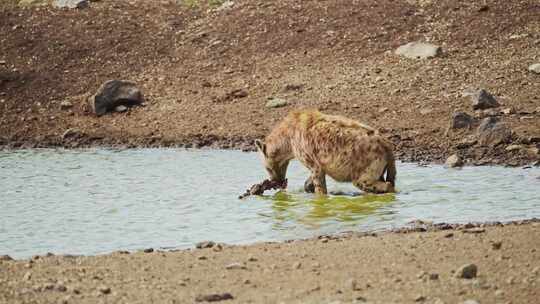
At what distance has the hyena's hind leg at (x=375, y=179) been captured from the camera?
1238 cm

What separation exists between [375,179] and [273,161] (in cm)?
156

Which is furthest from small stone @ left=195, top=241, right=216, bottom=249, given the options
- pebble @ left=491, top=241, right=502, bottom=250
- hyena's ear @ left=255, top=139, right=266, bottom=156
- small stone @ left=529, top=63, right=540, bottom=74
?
small stone @ left=529, top=63, right=540, bottom=74

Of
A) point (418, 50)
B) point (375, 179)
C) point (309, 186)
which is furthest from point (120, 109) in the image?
point (375, 179)

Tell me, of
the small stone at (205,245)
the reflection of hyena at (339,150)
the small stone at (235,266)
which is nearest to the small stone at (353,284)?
the small stone at (235,266)

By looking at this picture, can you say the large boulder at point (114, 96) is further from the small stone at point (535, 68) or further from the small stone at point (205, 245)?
the small stone at point (205, 245)

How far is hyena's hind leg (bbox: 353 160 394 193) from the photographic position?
40.6ft

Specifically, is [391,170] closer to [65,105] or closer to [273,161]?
[273,161]

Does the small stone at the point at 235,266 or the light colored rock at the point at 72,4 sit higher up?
the light colored rock at the point at 72,4

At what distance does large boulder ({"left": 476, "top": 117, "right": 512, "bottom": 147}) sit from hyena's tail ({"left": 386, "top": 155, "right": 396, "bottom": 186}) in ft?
7.91

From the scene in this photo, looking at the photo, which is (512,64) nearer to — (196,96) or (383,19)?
(383,19)

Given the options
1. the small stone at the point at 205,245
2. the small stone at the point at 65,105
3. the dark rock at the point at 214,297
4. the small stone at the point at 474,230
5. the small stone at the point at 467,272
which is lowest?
the dark rock at the point at 214,297

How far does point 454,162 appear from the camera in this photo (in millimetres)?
13984

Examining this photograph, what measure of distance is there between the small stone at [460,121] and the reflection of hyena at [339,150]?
9.17 ft

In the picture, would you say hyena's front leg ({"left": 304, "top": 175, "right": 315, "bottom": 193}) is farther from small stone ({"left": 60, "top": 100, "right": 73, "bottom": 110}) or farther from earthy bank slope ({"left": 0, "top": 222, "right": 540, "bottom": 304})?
small stone ({"left": 60, "top": 100, "right": 73, "bottom": 110})
